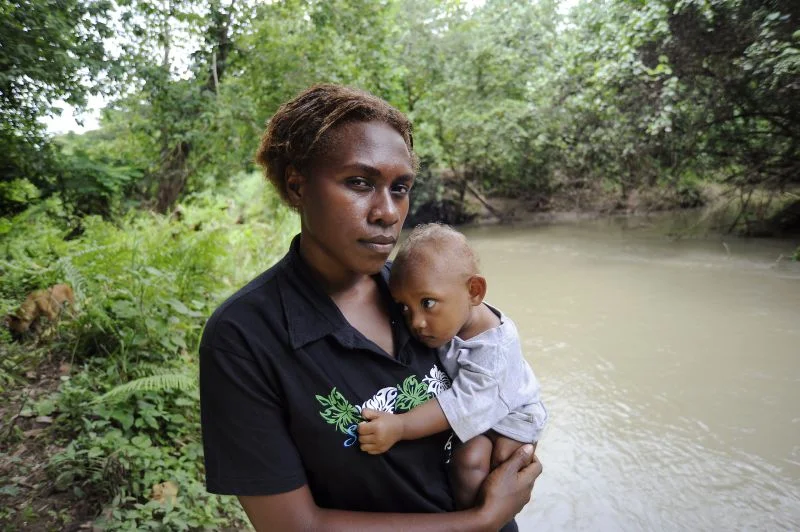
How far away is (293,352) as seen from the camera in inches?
50.6

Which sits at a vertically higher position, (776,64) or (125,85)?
(776,64)

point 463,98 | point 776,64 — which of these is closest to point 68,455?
point 776,64

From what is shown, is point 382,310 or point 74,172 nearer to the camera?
point 382,310

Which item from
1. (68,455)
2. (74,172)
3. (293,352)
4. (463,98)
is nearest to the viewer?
(293,352)

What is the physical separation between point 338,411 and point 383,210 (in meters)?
0.54

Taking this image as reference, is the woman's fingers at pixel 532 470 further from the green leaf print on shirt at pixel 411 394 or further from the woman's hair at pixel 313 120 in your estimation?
the woman's hair at pixel 313 120

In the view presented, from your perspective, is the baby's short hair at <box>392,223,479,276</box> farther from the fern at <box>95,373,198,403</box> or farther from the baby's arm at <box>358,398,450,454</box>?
the fern at <box>95,373,198,403</box>

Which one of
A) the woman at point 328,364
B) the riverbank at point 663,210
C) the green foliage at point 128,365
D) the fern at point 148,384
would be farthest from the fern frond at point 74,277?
the riverbank at point 663,210

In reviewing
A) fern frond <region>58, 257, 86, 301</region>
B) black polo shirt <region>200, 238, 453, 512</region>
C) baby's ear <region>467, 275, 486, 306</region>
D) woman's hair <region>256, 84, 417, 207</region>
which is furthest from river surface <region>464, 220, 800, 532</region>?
fern frond <region>58, 257, 86, 301</region>

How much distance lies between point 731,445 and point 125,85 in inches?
318

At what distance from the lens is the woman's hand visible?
4.75 ft

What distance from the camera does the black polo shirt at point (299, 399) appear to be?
121cm

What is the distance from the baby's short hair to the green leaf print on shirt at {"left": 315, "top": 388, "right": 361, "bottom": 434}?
55cm

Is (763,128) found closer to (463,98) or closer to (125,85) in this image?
(463,98)
